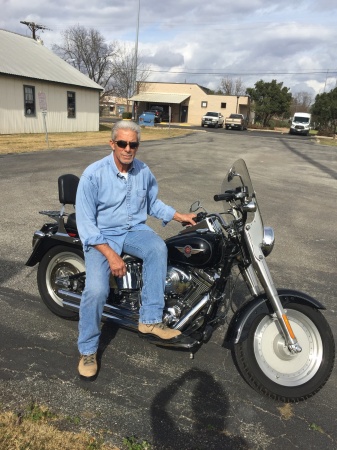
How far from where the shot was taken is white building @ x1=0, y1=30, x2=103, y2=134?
22812mm

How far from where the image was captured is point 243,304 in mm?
2939

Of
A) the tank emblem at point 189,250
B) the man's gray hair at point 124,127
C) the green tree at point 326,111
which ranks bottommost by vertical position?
the tank emblem at point 189,250

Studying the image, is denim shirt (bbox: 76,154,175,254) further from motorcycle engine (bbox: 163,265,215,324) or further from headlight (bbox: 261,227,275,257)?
headlight (bbox: 261,227,275,257)

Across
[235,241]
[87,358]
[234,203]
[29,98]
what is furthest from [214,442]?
[29,98]

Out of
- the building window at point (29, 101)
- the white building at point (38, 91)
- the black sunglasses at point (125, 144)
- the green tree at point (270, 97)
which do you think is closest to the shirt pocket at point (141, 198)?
the black sunglasses at point (125, 144)

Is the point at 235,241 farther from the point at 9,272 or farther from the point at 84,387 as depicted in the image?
the point at 9,272

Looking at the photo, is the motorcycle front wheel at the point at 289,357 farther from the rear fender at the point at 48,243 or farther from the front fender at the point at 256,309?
the rear fender at the point at 48,243

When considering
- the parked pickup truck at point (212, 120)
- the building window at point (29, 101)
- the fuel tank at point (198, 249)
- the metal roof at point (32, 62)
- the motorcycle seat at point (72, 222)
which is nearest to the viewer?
the fuel tank at point (198, 249)

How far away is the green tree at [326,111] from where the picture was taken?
2088 inches

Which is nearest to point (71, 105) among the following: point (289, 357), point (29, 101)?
point (29, 101)

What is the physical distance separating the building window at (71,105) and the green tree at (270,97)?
3408 cm

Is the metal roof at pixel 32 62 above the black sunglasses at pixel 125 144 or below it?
above

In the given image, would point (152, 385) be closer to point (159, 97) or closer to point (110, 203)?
point (110, 203)

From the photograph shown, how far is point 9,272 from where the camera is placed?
467cm
